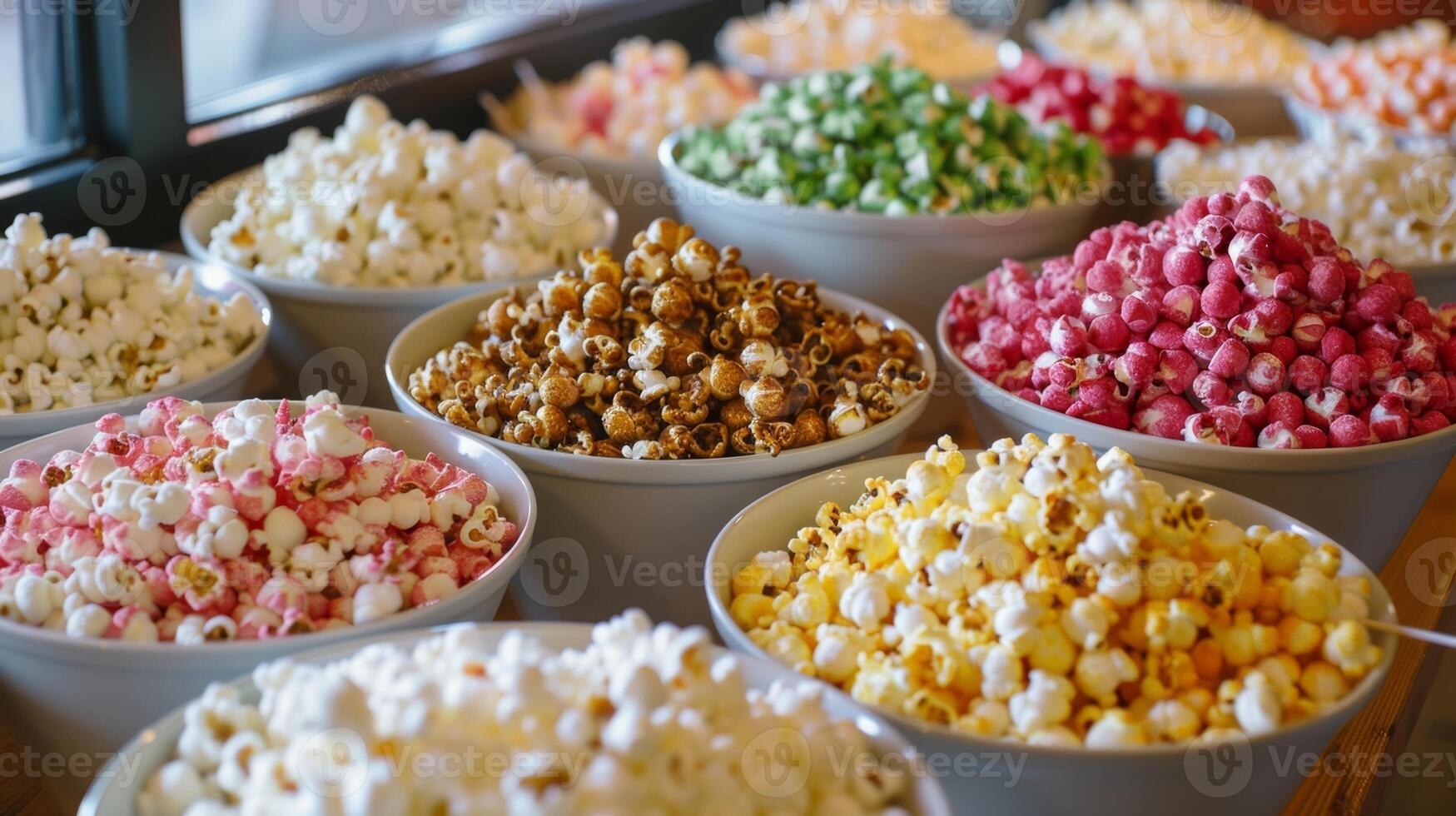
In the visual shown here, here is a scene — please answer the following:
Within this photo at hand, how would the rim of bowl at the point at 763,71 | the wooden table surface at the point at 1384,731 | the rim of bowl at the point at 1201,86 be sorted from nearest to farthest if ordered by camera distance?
the wooden table surface at the point at 1384,731
the rim of bowl at the point at 763,71
the rim of bowl at the point at 1201,86

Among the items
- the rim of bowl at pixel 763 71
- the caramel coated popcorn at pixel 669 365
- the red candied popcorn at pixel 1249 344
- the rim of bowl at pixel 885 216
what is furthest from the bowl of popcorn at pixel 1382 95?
the caramel coated popcorn at pixel 669 365

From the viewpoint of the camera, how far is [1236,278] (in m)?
1.27

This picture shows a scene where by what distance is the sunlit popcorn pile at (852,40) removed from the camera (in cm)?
253

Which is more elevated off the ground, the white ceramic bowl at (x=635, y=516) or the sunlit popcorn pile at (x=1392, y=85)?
the sunlit popcorn pile at (x=1392, y=85)

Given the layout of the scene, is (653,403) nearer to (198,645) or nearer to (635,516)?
(635,516)

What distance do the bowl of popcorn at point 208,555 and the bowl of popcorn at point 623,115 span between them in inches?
36.8

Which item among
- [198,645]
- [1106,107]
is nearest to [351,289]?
[198,645]

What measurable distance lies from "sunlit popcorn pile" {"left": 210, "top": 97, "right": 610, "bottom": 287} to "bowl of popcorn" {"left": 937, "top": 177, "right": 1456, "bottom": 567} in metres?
0.60

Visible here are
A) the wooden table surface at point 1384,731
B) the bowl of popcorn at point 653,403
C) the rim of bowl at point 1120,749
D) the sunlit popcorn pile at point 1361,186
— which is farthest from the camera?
the sunlit popcorn pile at point 1361,186

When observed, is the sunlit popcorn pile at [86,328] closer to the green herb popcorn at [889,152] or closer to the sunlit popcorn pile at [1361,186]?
the green herb popcorn at [889,152]

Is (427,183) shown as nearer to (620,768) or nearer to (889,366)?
(889,366)

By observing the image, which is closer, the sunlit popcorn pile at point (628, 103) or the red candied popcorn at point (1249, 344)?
the red candied popcorn at point (1249, 344)

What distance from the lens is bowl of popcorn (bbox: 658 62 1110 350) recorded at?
1.64 metres

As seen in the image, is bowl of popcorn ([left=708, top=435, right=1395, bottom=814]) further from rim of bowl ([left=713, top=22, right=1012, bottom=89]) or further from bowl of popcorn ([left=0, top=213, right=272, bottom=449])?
Result: rim of bowl ([left=713, top=22, right=1012, bottom=89])
